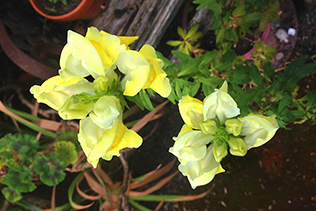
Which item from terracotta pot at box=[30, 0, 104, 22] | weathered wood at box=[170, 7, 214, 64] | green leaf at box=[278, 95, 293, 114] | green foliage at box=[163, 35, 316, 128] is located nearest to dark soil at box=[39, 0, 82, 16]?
terracotta pot at box=[30, 0, 104, 22]

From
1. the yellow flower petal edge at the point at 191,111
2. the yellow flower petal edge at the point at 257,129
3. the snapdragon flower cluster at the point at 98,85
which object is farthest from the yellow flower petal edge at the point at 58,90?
the yellow flower petal edge at the point at 257,129

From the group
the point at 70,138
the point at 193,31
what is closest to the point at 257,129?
the point at 193,31

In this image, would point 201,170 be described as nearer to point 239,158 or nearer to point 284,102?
point 284,102

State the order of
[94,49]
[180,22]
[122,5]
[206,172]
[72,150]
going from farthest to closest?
[180,22] → [122,5] → [72,150] → [206,172] → [94,49]

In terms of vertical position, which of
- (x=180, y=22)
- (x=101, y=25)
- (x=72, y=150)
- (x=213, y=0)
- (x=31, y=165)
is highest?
(x=213, y=0)

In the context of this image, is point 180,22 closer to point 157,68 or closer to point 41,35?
point 41,35

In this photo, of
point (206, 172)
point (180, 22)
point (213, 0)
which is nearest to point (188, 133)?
point (206, 172)

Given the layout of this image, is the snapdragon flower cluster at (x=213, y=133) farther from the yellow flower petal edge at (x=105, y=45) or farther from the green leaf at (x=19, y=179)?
the green leaf at (x=19, y=179)
